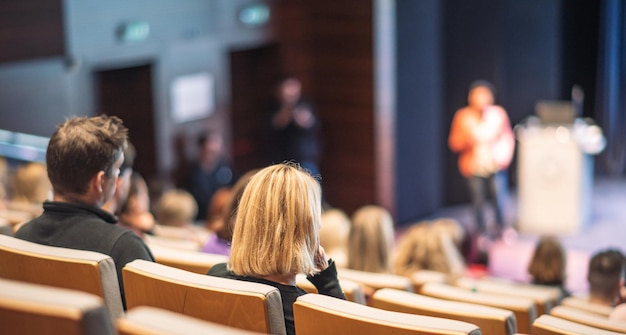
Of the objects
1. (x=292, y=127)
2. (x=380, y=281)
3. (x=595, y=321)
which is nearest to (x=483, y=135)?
(x=292, y=127)

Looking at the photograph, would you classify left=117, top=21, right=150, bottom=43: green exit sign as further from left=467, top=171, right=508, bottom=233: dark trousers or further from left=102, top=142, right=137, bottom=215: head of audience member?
left=102, top=142, right=137, bottom=215: head of audience member

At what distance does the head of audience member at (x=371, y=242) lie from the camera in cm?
448

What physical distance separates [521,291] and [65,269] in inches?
100

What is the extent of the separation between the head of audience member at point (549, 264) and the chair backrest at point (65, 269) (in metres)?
3.07

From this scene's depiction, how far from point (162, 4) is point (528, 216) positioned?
3803 millimetres

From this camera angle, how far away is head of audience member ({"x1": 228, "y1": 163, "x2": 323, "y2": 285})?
2.25 m

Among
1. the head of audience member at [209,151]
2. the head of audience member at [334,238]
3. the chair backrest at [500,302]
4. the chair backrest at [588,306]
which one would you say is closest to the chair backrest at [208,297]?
the chair backrest at [500,302]

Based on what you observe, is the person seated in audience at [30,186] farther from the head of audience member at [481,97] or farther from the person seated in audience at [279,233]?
the head of audience member at [481,97]

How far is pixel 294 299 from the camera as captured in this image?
7.43 ft

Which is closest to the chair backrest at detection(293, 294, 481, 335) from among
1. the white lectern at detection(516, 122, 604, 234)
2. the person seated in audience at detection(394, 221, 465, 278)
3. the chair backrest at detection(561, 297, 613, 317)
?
the chair backrest at detection(561, 297, 613, 317)

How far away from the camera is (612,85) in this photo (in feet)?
32.7

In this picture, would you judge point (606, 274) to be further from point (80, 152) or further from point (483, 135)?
point (483, 135)

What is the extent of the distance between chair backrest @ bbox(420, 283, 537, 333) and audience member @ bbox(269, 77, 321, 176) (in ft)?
16.2

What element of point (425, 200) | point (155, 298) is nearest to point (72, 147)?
point (155, 298)
